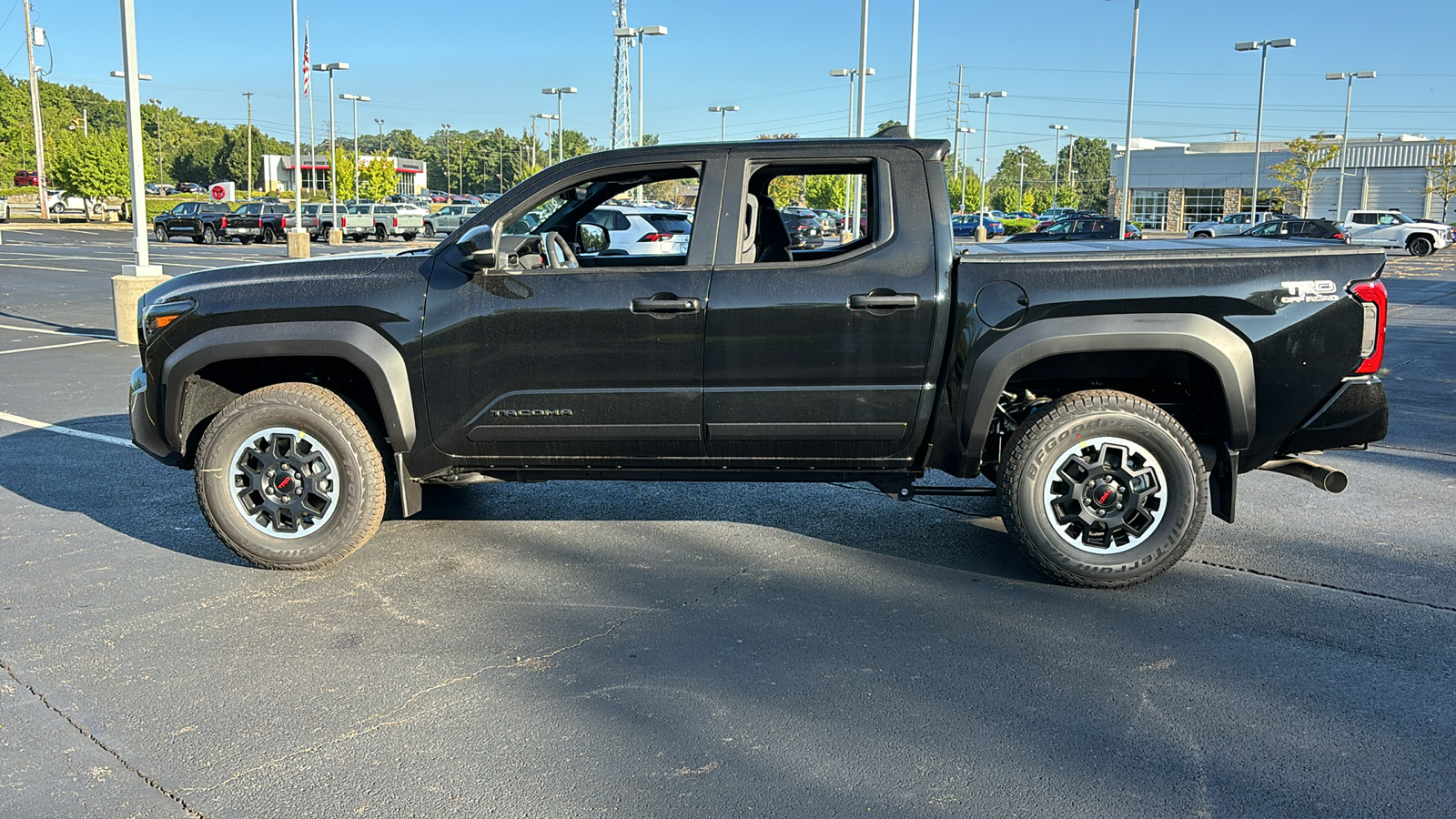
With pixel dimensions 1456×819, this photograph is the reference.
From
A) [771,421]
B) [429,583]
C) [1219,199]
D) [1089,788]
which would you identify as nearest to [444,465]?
[429,583]

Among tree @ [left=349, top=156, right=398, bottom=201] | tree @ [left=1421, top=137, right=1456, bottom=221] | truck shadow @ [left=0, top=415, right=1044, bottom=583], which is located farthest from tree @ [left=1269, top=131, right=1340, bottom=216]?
truck shadow @ [left=0, top=415, right=1044, bottom=583]

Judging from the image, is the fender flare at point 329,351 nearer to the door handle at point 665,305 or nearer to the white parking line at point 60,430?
the door handle at point 665,305

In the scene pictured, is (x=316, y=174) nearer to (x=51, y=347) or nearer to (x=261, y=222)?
(x=261, y=222)

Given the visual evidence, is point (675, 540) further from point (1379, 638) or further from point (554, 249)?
point (1379, 638)

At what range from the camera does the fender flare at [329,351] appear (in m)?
5.07

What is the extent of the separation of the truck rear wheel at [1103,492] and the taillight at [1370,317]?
80 centimetres

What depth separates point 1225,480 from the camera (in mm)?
5133

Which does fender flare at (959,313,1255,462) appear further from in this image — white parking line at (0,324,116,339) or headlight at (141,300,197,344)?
white parking line at (0,324,116,339)

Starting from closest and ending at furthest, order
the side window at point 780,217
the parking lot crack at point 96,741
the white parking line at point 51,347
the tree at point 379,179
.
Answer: the parking lot crack at point 96,741 < the side window at point 780,217 < the white parking line at point 51,347 < the tree at point 379,179

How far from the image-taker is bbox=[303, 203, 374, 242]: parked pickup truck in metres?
45.9

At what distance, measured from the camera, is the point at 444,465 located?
5254 mm

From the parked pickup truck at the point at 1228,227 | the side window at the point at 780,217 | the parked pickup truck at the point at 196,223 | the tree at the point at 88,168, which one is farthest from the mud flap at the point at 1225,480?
the tree at the point at 88,168

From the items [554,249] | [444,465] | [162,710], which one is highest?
[554,249]

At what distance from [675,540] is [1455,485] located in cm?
461
